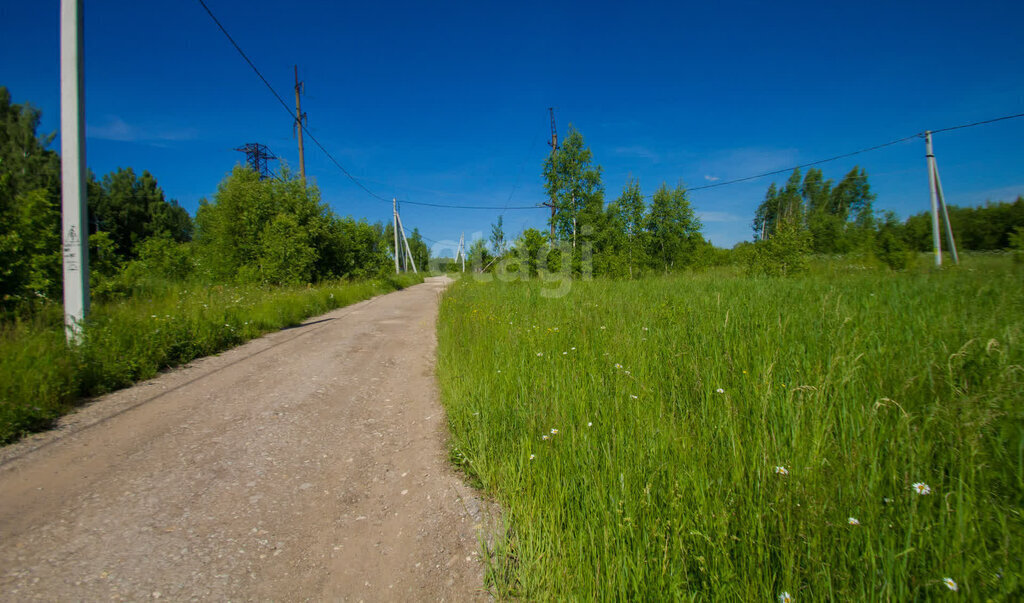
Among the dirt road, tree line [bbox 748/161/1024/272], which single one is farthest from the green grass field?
tree line [bbox 748/161/1024/272]

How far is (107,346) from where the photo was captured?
14.7ft

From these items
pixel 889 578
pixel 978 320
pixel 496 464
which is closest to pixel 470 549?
pixel 496 464

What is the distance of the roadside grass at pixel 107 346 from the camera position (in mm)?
3279

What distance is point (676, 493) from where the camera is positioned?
1617mm

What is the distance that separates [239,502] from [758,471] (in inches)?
111

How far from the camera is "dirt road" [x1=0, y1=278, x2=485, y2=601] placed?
1.63 m

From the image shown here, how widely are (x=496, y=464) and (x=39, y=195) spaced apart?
7.97m

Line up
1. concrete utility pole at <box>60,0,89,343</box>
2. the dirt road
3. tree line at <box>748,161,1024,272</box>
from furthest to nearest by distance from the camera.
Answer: tree line at <box>748,161,1024,272</box> → concrete utility pole at <box>60,0,89,343</box> → the dirt road

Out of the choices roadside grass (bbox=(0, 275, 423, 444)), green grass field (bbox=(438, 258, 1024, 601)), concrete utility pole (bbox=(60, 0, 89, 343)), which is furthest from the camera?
concrete utility pole (bbox=(60, 0, 89, 343))

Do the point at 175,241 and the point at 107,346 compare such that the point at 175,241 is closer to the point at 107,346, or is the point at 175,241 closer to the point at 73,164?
the point at 73,164

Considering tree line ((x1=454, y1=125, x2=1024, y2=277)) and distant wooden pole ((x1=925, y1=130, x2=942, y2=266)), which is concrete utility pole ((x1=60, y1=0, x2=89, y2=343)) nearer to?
tree line ((x1=454, y1=125, x2=1024, y2=277))

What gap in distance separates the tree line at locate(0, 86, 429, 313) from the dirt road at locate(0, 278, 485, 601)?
330 cm

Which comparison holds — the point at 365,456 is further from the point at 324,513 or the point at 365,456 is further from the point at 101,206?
the point at 101,206

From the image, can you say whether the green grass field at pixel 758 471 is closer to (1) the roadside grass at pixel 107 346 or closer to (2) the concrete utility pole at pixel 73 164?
(1) the roadside grass at pixel 107 346
